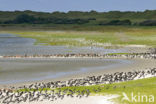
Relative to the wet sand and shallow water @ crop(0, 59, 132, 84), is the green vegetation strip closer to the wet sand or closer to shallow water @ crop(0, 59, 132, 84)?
the wet sand

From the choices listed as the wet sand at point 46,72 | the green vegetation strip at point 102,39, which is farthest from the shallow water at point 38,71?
the green vegetation strip at point 102,39

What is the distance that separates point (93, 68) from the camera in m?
43.1

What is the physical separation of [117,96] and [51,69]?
20.1 m

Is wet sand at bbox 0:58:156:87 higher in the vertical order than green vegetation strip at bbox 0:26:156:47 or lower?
lower

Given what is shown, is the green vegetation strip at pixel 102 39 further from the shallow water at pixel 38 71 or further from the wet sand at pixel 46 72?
the shallow water at pixel 38 71

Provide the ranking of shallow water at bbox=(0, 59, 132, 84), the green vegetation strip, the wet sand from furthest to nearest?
the green vegetation strip, shallow water at bbox=(0, 59, 132, 84), the wet sand

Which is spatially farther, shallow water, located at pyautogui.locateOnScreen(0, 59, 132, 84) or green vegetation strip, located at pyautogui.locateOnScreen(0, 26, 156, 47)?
green vegetation strip, located at pyautogui.locateOnScreen(0, 26, 156, 47)

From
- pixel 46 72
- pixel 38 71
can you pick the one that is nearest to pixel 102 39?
pixel 38 71

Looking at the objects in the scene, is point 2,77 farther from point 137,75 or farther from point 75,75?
point 137,75

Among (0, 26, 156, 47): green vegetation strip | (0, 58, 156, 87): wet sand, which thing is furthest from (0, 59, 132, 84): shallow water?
(0, 26, 156, 47): green vegetation strip

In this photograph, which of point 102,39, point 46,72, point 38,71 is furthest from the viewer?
point 102,39

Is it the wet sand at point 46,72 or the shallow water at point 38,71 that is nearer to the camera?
the wet sand at point 46,72

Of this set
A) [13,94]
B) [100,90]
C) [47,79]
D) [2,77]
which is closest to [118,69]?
[47,79]

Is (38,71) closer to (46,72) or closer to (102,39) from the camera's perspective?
(46,72)
